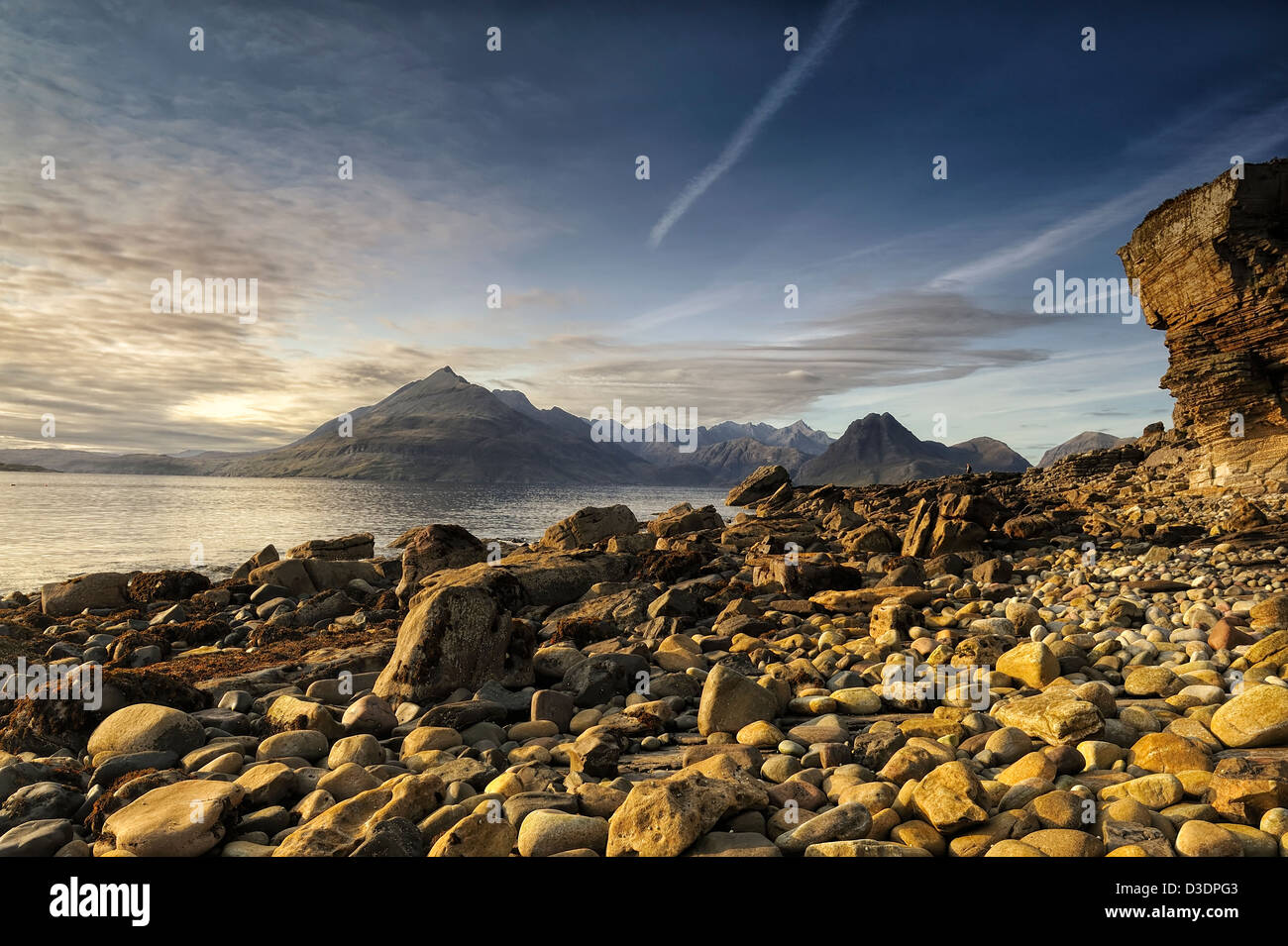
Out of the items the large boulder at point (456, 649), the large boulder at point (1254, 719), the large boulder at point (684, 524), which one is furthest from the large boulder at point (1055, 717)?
the large boulder at point (684, 524)

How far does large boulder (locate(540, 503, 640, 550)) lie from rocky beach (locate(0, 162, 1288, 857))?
7.89 m

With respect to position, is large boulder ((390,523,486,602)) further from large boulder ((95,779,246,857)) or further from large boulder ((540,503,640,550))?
large boulder ((95,779,246,857))

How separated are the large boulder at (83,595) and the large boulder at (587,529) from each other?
1460cm

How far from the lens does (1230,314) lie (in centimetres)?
2464

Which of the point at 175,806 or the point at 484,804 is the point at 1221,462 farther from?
the point at 175,806

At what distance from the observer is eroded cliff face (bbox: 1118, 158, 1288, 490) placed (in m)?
23.0

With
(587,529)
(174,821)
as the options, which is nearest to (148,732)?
(174,821)

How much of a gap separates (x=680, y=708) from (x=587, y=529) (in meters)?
20.3

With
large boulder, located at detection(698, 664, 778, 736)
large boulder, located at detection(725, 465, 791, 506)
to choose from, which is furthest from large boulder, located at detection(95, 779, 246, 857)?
large boulder, located at detection(725, 465, 791, 506)

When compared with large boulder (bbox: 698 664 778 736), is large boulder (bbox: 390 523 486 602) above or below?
above

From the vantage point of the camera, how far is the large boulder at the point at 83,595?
19.2 metres

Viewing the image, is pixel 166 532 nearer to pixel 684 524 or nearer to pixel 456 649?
pixel 684 524

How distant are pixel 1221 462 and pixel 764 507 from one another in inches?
1565
